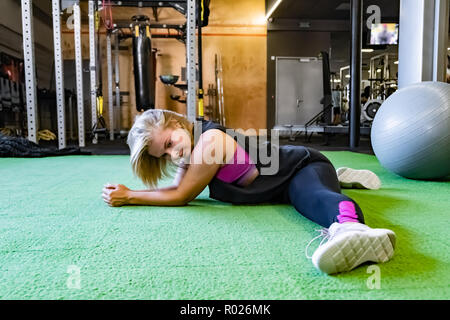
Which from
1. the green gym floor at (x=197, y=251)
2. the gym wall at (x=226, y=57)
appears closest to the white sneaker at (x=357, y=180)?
the green gym floor at (x=197, y=251)

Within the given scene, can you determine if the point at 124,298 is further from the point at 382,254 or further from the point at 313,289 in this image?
the point at 382,254

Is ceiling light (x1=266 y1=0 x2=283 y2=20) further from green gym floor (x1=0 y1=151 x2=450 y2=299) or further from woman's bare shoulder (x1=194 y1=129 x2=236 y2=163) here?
woman's bare shoulder (x1=194 y1=129 x2=236 y2=163)

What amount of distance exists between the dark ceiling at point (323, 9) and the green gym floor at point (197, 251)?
6.38m

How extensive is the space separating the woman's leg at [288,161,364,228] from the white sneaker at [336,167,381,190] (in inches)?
20.7

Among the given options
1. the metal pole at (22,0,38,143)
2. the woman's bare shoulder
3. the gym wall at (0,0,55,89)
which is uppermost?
the gym wall at (0,0,55,89)

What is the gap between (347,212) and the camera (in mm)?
1006

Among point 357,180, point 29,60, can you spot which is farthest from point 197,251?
point 29,60

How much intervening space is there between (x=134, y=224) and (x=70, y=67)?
Answer: 7.20 meters

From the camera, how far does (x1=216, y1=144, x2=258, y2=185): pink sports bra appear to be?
4.64ft

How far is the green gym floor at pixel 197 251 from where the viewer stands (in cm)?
75

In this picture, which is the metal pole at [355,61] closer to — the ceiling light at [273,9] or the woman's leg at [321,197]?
the ceiling light at [273,9]

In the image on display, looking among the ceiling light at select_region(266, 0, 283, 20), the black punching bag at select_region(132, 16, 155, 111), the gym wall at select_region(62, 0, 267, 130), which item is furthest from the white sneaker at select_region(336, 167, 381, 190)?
the gym wall at select_region(62, 0, 267, 130)
